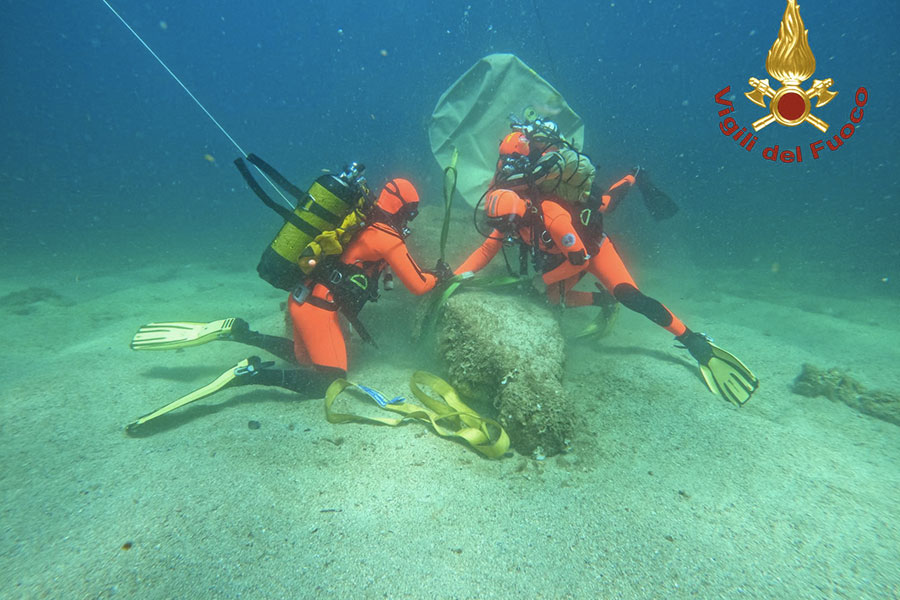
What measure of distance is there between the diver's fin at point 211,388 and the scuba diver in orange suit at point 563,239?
9.44ft

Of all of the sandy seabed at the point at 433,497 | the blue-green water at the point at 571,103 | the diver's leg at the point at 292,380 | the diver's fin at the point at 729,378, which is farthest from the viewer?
the blue-green water at the point at 571,103

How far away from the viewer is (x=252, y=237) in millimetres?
24312

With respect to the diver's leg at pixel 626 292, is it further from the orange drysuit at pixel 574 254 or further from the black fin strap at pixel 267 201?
the black fin strap at pixel 267 201

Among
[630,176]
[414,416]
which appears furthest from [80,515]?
[630,176]

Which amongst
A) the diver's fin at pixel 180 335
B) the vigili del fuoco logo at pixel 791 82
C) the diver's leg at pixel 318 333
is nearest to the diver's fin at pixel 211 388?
the diver's leg at pixel 318 333

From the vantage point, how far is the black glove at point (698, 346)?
4527 mm

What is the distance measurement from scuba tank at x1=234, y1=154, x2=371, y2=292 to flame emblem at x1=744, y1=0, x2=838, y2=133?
5.06 metres

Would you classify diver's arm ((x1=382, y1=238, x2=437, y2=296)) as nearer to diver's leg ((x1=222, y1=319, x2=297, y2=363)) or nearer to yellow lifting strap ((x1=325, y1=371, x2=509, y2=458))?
yellow lifting strap ((x1=325, y1=371, x2=509, y2=458))

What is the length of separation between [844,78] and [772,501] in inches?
2343

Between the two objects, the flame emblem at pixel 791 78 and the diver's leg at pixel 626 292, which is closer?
the flame emblem at pixel 791 78

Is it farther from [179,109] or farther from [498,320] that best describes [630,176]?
[179,109]

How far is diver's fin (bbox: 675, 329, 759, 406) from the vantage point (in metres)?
4.14

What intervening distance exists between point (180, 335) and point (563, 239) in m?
5.52

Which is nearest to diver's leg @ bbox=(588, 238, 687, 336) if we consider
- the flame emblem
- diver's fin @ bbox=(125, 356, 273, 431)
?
the flame emblem
